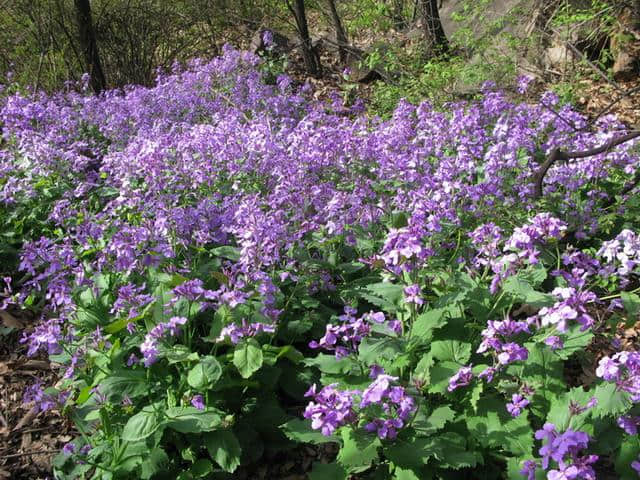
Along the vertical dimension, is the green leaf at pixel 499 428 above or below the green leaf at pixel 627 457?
above

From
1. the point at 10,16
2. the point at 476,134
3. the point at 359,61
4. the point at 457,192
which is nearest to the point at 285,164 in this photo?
the point at 457,192

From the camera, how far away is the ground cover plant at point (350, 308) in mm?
2031

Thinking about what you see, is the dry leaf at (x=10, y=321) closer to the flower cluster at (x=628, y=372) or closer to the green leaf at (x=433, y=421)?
the green leaf at (x=433, y=421)

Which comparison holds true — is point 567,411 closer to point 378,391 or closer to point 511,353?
point 511,353

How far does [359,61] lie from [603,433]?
7836mm

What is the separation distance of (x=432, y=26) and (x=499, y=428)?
7.22 metres

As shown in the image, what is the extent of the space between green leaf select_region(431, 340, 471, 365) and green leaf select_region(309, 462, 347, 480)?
0.61m

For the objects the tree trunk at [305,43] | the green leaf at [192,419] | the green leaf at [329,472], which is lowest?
the green leaf at [329,472]

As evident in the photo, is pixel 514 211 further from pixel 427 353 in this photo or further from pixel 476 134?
pixel 427 353

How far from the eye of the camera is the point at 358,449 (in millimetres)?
1996

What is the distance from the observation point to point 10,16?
845 centimetres

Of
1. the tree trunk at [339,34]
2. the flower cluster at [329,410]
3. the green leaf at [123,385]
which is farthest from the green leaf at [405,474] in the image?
the tree trunk at [339,34]

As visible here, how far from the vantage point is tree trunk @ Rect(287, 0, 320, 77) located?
29.2ft

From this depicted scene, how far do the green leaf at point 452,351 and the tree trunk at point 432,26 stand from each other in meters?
6.45
